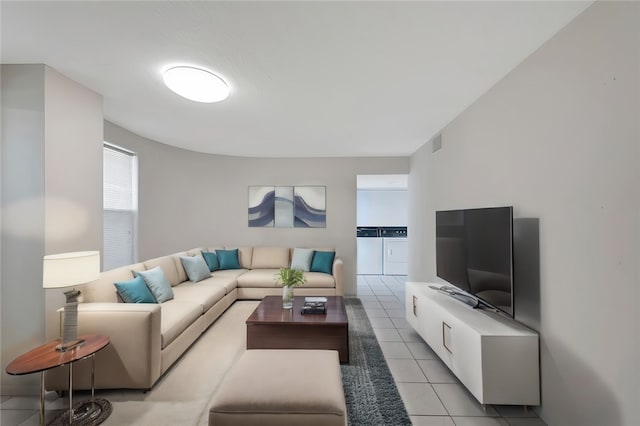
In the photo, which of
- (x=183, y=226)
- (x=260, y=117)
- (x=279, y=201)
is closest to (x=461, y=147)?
(x=260, y=117)

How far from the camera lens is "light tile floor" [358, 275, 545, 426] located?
1.75 meters

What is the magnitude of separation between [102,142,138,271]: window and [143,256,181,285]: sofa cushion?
1.94 feet

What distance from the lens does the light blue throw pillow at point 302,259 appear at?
4.38 m

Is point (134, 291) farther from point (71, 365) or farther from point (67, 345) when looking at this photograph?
point (71, 365)

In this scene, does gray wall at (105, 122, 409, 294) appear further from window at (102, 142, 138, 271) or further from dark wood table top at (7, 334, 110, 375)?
dark wood table top at (7, 334, 110, 375)

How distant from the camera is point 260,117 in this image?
9.61 feet

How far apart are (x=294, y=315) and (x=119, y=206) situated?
2967 mm

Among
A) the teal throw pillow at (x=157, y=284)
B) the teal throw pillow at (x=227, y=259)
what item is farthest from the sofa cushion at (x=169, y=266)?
the teal throw pillow at (x=227, y=259)

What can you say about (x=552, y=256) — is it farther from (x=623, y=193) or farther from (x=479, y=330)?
(x=479, y=330)

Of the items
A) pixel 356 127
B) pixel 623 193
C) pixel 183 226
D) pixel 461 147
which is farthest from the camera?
pixel 183 226

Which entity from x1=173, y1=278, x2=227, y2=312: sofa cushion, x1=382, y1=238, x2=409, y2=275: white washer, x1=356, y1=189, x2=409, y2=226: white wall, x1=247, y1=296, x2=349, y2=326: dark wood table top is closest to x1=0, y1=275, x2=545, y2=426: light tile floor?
x1=247, y1=296, x2=349, y2=326: dark wood table top

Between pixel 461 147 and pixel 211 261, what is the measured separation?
395 cm

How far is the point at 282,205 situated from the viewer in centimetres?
492

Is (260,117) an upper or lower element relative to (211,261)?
upper
